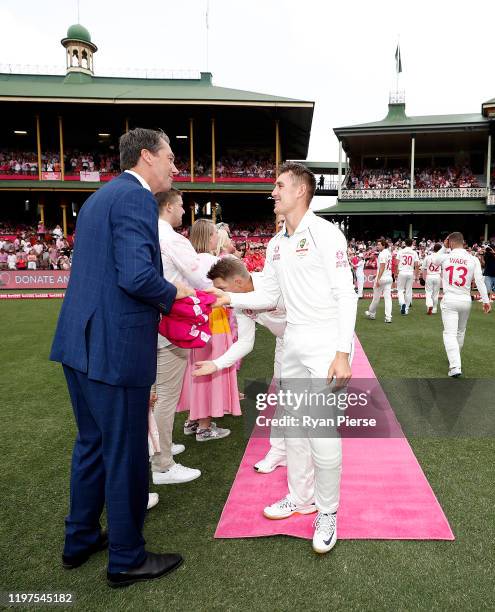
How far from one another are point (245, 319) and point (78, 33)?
134ft

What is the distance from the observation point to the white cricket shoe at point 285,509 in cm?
312

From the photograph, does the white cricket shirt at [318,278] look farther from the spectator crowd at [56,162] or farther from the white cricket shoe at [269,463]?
the spectator crowd at [56,162]

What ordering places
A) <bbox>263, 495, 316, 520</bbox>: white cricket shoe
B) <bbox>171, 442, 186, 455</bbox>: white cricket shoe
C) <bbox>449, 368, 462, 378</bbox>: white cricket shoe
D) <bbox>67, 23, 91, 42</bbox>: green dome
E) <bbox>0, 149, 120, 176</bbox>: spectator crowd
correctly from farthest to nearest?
<bbox>67, 23, 91, 42</bbox>: green dome, <bbox>0, 149, 120, 176</bbox>: spectator crowd, <bbox>449, 368, 462, 378</bbox>: white cricket shoe, <bbox>171, 442, 186, 455</bbox>: white cricket shoe, <bbox>263, 495, 316, 520</bbox>: white cricket shoe

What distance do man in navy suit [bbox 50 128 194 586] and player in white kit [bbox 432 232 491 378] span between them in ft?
16.9

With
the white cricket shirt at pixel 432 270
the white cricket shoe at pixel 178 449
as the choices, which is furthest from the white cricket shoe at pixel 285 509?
the white cricket shirt at pixel 432 270

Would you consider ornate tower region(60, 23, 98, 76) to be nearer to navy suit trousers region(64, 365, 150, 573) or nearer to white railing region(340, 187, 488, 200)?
white railing region(340, 187, 488, 200)

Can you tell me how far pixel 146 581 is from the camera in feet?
8.38

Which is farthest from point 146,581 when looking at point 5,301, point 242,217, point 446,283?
point 242,217

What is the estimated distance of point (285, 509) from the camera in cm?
316

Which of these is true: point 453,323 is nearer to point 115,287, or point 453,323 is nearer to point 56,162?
point 115,287

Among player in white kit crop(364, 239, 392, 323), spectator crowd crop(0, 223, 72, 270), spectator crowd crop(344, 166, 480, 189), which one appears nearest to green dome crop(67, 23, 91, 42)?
spectator crowd crop(0, 223, 72, 270)

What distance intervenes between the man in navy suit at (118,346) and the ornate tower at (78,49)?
3889 cm

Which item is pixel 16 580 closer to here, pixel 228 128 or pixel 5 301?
pixel 5 301

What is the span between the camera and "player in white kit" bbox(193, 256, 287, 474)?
3.41 metres
